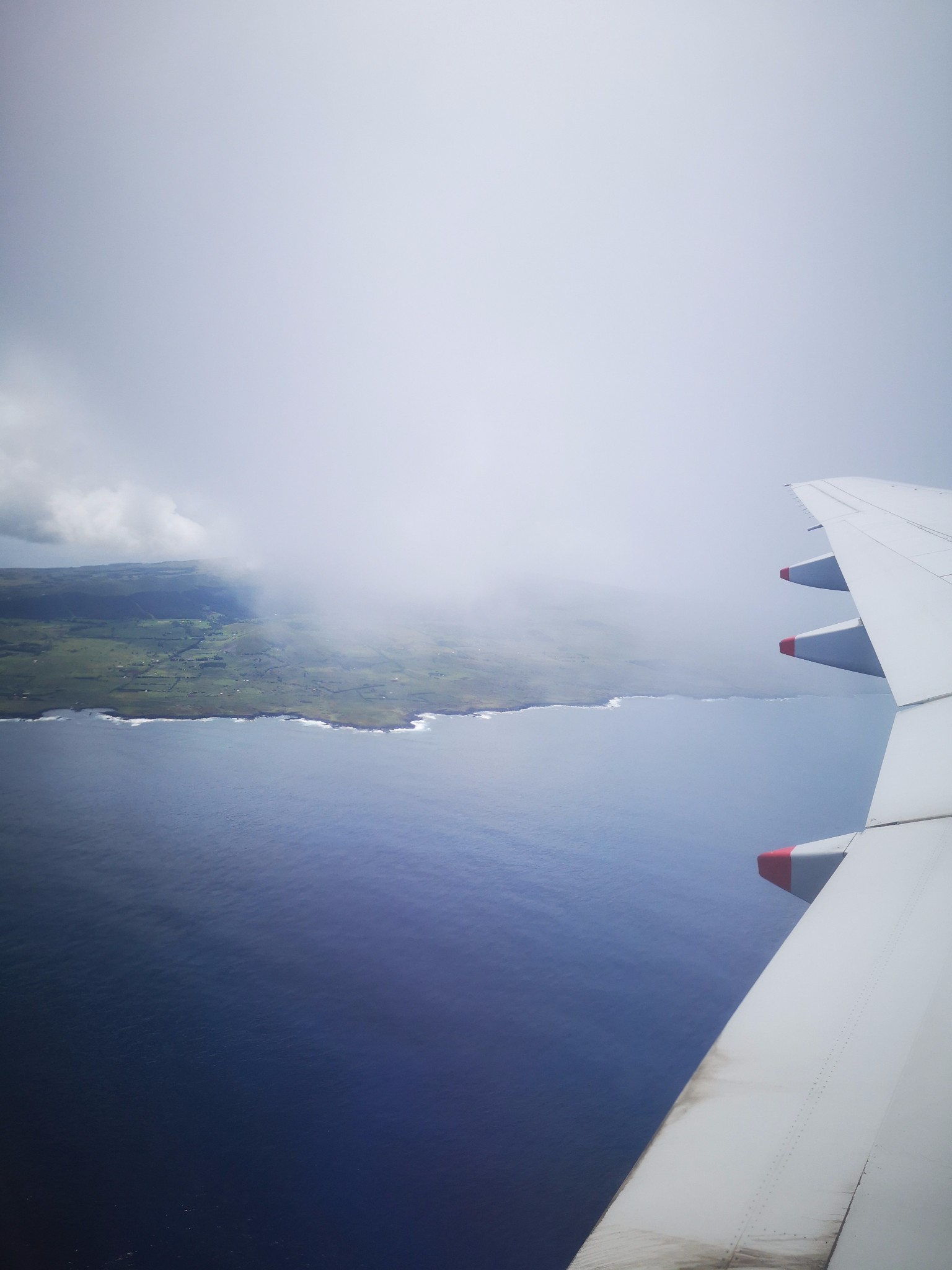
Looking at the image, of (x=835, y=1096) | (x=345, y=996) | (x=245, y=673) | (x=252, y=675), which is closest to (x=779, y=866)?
(x=835, y=1096)

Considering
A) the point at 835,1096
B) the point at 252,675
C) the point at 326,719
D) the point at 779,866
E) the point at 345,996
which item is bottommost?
the point at 345,996

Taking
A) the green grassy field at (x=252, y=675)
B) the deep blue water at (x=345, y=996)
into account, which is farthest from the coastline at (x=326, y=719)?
the deep blue water at (x=345, y=996)

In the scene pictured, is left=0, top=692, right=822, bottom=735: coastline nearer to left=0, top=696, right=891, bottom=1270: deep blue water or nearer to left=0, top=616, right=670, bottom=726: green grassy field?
left=0, top=616, right=670, bottom=726: green grassy field

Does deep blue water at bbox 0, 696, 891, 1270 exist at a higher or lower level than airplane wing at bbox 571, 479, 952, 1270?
lower

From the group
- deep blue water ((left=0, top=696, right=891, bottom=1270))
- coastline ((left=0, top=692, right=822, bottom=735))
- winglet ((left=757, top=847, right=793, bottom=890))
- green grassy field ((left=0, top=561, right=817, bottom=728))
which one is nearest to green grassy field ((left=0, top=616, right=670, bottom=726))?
green grassy field ((left=0, top=561, right=817, bottom=728))

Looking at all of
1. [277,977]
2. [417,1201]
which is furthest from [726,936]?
[277,977]

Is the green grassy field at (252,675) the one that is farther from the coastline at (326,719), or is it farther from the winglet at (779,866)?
the winglet at (779,866)

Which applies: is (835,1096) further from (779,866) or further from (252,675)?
(252,675)
